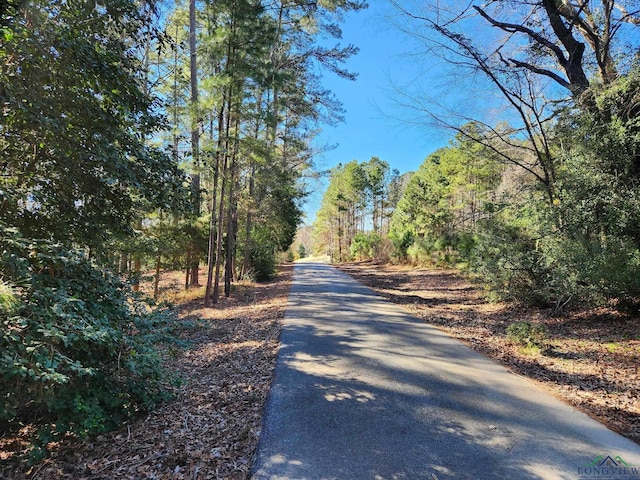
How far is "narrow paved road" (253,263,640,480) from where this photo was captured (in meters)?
2.55

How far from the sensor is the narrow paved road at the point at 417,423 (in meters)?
2.55

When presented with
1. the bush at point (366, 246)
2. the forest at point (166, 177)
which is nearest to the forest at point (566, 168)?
the forest at point (166, 177)

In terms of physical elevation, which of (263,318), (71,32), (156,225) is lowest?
(263,318)

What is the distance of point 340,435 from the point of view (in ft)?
9.79

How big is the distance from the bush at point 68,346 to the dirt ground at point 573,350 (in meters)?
4.60

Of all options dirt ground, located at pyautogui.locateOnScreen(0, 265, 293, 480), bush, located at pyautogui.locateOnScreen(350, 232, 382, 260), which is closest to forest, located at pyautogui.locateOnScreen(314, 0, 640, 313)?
dirt ground, located at pyautogui.locateOnScreen(0, 265, 293, 480)

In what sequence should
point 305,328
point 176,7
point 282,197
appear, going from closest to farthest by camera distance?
point 305,328 → point 176,7 → point 282,197

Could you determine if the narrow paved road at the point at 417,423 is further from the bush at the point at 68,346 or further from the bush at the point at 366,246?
the bush at the point at 366,246

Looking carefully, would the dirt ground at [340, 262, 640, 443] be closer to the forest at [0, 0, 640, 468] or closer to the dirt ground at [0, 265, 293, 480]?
the forest at [0, 0, 640, 468]

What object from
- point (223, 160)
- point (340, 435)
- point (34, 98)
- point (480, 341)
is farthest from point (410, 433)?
point (223, 160)

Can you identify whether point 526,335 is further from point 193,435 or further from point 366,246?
point 366,246

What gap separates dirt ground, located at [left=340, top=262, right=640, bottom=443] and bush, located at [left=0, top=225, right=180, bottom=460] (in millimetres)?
4604

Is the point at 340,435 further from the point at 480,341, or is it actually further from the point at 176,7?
the point at 176,7

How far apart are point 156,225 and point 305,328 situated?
20.6 ft
